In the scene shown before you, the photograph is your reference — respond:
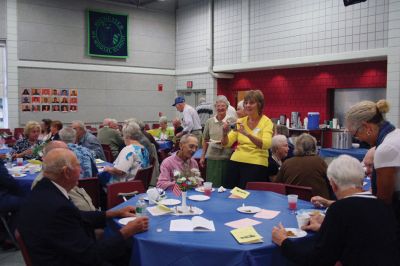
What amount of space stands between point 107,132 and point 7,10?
653 centimetres

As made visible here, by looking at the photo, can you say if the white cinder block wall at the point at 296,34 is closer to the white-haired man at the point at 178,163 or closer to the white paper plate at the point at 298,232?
the white-haired man at the point at 178,163

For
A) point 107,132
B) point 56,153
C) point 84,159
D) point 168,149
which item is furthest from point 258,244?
point 168,149

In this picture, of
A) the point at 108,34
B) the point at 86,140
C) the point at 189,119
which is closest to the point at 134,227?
the point at 86,140

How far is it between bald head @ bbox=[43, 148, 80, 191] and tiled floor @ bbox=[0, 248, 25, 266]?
220cm

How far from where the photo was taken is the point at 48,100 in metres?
11.8

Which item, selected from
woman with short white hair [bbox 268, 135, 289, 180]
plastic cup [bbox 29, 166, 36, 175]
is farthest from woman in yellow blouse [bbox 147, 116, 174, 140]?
Result: woman with short white hair [bbox 268, 135, 289, 180]

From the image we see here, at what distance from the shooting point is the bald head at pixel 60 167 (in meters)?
2.20

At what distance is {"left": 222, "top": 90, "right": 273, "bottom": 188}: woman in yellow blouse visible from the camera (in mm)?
3990

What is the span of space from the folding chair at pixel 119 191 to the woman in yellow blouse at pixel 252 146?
112 cm

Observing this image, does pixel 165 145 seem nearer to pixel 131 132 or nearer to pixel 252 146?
pixel 131 132

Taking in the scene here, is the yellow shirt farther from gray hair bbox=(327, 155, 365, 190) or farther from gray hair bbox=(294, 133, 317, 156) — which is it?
gray hair bbox=(327, 155, 365, 190)

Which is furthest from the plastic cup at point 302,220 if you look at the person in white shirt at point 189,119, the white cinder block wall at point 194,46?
the white cinder block wall at point 194,46

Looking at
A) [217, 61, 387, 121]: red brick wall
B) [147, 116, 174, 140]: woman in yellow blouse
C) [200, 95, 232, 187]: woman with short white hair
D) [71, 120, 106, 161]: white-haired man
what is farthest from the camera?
[147, 116, 174, 140]: woman in yellow blouse

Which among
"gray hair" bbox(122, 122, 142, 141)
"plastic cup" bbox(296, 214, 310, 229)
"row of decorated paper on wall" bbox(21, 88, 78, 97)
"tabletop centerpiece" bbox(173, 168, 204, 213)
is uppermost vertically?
"row of decorated paper on wall" bbox(21, 88, 78, 97)
